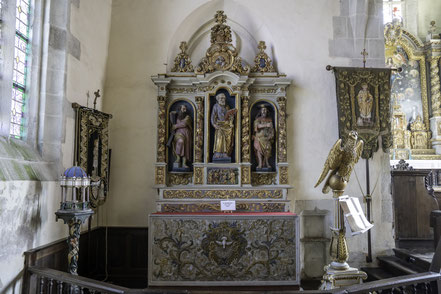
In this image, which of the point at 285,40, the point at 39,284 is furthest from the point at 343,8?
the point at 39,284

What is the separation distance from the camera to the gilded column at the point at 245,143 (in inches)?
232

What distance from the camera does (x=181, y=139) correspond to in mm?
5887

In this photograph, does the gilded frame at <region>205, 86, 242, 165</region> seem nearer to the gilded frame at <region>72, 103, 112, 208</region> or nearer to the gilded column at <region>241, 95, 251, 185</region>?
the gilded column at <region>241, 95, 251, 185</region>

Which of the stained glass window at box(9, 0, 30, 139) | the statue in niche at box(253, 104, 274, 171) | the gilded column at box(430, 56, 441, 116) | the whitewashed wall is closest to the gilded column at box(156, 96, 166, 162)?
the whitewashed wall

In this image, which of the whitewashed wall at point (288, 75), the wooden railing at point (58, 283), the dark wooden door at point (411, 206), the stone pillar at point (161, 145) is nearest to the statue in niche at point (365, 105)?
the whitewashed wall at point (288, 75)

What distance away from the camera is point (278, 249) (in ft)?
17.0

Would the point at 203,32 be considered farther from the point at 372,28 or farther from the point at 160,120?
the point at 372,28

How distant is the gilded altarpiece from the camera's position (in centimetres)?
1023

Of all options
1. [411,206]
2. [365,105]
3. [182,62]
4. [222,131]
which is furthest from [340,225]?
[411,206]

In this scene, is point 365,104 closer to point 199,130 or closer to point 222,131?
point 222,131

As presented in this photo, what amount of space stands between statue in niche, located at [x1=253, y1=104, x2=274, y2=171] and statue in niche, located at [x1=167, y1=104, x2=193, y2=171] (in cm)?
115

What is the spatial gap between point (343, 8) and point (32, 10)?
5244 mm

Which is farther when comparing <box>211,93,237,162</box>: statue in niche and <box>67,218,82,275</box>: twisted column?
<box>211,93,237,162</box>: statue in niche

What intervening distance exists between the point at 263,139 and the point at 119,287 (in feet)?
12.3
